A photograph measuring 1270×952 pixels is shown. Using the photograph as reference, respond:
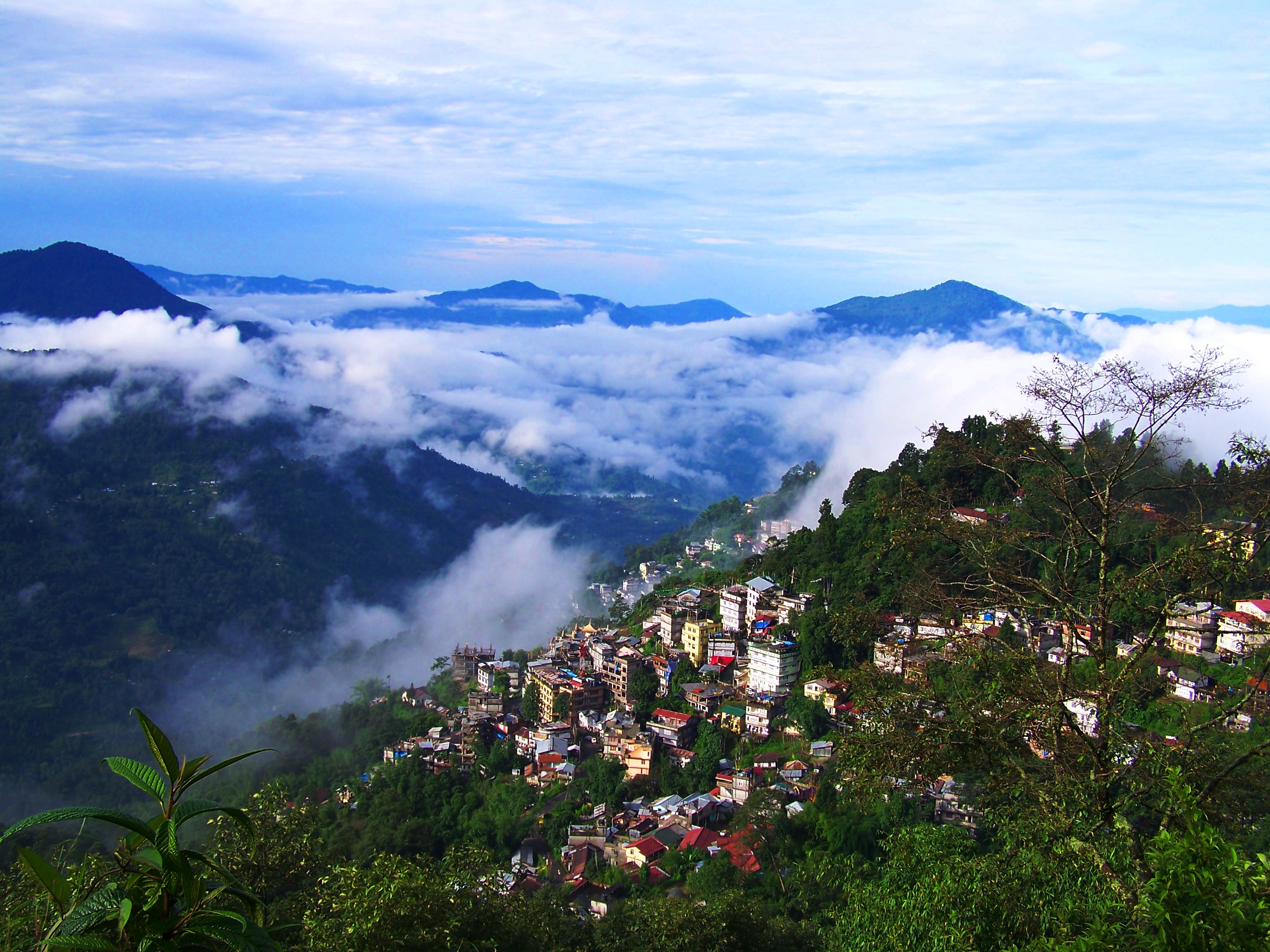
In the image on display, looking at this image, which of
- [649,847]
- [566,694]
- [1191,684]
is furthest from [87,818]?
[566,694]

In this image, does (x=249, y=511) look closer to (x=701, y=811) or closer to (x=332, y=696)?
(x=332, y=696)

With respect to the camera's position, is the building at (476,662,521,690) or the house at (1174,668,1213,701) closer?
the house at (1174,668,1213,701)

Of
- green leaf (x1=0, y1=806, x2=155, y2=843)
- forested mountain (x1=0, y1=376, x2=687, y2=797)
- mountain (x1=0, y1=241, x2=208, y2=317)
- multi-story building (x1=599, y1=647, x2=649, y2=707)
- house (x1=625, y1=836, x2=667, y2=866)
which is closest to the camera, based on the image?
green leaf (x1=0, y1=806, x2=155, y2=843)

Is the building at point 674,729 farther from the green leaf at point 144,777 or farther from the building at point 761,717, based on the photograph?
the green leaf at point 144,777

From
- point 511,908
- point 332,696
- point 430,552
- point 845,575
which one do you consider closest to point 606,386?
point 430,552

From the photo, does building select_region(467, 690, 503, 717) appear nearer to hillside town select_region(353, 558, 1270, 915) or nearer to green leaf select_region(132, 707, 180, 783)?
hillside town select_region(353, 558, 1270, 915)

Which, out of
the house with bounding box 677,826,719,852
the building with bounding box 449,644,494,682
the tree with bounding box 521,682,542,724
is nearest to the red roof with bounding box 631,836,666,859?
the house with bounding box 677,826,719,852

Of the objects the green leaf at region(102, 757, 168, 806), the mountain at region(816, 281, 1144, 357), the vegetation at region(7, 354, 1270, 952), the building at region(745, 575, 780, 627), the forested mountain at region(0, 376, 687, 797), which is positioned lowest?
the forested mountain at region(0, 376, 687, 797)
